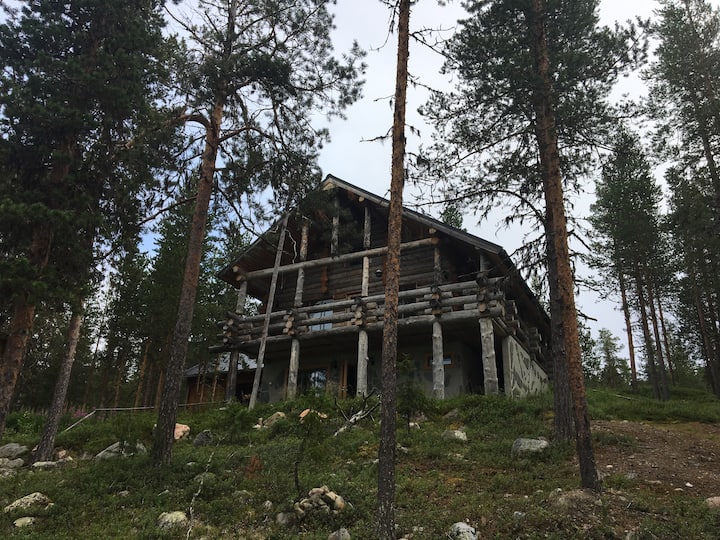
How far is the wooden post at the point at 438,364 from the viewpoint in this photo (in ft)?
56.0

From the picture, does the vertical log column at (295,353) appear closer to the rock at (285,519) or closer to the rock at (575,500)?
the rock at (285,519)

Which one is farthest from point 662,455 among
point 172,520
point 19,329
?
point 19,329

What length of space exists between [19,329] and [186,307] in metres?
3.07

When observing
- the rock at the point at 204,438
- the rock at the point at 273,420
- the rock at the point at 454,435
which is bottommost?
the rock at the point at 204,438

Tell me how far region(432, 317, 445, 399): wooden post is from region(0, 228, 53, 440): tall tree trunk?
11391 mm

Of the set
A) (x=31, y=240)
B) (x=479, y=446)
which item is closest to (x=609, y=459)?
(x=479, y=446)

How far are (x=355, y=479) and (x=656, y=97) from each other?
17.1 metres

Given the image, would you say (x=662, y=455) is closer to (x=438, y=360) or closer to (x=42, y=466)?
(x=438, y=360)

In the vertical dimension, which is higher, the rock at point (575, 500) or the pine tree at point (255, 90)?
the pine tree at point (255, 90)

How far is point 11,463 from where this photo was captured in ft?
43.2

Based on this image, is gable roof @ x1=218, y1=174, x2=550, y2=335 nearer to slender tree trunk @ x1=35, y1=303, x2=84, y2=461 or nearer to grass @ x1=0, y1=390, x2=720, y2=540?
slender tree trunk @ x1=35, y1=303, x2=84, y2=461

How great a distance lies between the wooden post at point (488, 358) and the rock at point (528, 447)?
498cm

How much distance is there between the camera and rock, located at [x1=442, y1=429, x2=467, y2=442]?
12.2 meters

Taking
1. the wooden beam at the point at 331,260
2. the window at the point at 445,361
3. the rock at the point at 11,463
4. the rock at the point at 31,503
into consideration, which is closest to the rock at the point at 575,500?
the rock at the point at 31,503
